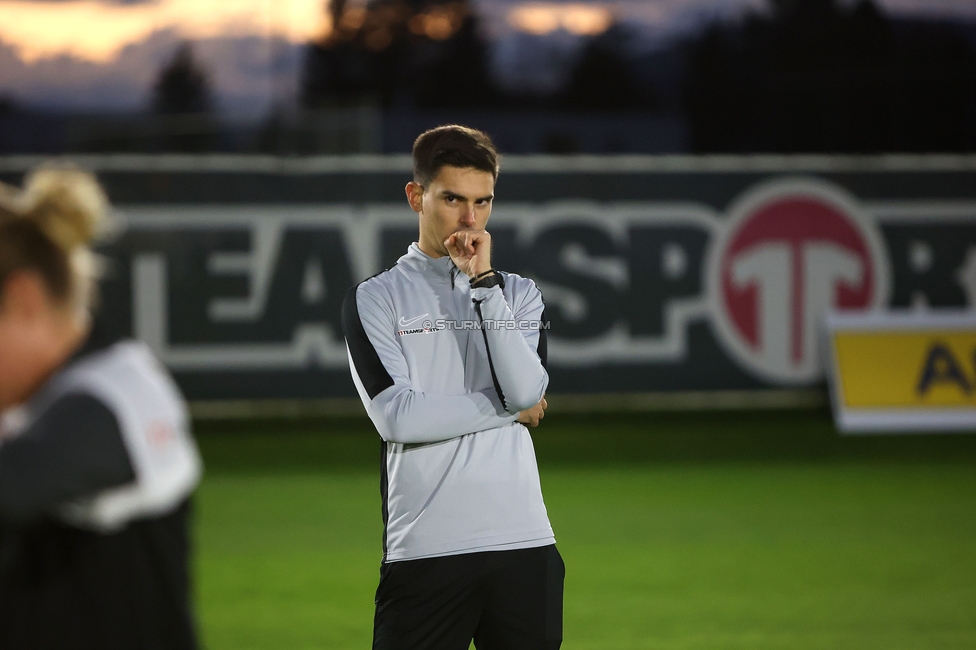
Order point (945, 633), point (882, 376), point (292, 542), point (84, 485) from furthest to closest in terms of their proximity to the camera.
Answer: point (882, 376) < point (292, 542) < point (945, 633) < point (84, 485)

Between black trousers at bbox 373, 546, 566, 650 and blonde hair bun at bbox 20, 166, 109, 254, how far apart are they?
4.71 feet

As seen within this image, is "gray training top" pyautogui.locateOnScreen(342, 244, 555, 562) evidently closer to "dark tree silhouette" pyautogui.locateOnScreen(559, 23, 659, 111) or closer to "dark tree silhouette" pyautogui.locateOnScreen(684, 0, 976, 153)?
"dark tree silhouette" pyautogui.locateOnScreen(684, 0, 976, 153)

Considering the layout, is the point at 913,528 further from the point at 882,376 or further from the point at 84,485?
the point at 84,485

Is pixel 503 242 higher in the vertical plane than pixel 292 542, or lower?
higher

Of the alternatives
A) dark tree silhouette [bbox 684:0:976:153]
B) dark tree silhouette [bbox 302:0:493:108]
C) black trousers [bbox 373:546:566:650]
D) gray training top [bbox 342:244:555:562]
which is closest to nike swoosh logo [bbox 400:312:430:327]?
gray training top [bbox 342:244:555:562]

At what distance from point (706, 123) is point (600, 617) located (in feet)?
71.8

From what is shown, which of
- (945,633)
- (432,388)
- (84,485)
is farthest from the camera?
(945,633)

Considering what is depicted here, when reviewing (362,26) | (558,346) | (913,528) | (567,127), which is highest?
A: (362,26)

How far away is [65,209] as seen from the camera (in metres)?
2.06

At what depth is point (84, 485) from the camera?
195 cm

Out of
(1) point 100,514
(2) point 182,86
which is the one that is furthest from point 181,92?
(1) point 100,514

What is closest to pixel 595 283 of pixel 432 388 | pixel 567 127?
pixel 432 388

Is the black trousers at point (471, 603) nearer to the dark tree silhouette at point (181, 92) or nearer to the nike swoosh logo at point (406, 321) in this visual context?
the nike swoosh logo at point (406, 321)

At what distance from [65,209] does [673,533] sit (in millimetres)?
6450
